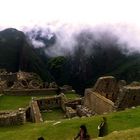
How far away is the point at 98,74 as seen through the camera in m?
104

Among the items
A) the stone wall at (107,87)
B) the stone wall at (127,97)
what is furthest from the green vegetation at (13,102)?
the stone wall at (127,97)

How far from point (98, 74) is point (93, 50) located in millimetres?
8909

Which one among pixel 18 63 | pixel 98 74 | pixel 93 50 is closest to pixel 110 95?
pixel 98 74

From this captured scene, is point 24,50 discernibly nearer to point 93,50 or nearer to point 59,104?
point 93,50

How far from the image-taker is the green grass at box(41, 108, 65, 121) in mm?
45875

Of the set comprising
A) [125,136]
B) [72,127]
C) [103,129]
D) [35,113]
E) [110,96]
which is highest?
[103,129]

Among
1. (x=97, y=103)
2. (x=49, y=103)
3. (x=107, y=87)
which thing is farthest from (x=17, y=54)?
(x=97, y=103)

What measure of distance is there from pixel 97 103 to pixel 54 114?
6230mm

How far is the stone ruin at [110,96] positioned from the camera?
123 ft

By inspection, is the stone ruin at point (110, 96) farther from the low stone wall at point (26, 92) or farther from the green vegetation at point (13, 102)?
the low stone wall at point (26, 92)

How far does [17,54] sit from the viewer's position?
457ft

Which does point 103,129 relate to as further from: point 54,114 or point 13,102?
point 13,102

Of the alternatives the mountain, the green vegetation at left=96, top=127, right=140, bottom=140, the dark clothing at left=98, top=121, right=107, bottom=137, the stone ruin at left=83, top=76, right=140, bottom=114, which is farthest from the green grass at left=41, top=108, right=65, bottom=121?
the mountain

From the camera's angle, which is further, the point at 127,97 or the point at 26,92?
the point at 26,92
